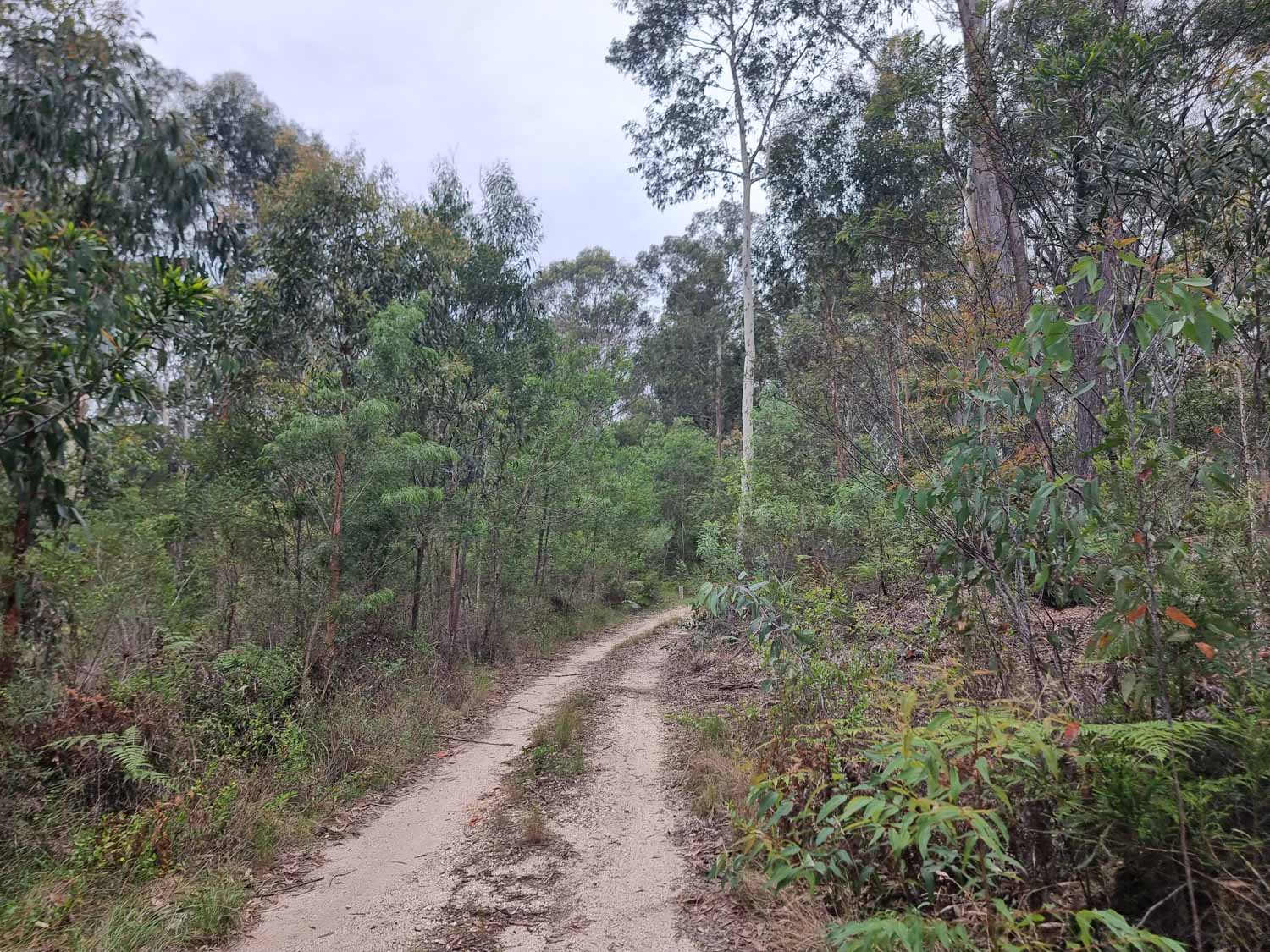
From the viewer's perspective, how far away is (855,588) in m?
10.9

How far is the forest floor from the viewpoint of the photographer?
3.67 metres

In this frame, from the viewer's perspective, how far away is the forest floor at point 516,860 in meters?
3.67

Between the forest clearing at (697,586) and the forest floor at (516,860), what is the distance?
4 cm

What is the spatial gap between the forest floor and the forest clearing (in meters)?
0.04

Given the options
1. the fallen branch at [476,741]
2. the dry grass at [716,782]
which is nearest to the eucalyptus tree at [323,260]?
the fallen branch at [476,741]

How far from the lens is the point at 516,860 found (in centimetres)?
456

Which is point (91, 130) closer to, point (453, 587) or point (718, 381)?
point (453, 587)

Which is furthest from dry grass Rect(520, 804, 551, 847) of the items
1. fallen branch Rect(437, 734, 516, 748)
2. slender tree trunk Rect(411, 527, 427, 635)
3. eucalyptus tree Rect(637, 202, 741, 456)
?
eucalyptus tree Rect(637, 202, 741, 456)

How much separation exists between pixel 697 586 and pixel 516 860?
3.16 metres

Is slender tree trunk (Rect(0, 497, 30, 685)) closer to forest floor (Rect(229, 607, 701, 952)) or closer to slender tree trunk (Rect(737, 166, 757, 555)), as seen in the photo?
forest floor (Rect(229, 607, 701, 952))

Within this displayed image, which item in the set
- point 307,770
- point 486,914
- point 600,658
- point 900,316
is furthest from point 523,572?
point 486,914

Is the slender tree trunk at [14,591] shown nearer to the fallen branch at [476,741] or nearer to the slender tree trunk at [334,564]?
the slender tree trunk at [334,564]

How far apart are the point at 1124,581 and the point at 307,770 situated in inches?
242

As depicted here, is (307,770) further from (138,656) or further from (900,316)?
(900,316)
